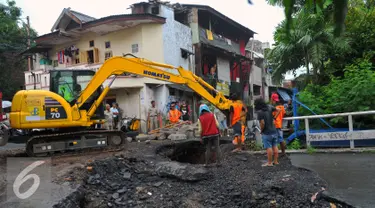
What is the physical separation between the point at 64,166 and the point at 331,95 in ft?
26.1

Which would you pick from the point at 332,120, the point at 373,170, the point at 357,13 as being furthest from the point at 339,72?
the point at 373,170

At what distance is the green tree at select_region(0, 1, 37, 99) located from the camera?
19641 millimetres

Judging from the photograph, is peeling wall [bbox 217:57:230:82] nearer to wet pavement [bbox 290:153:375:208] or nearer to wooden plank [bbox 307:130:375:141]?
wooden plank [bbox 307:130:375:141]

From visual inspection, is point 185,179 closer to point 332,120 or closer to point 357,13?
point 332,120

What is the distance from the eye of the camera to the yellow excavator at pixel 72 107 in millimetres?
8523

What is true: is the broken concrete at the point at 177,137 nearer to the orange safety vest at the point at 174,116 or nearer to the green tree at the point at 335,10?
the orange safety vest at the point at 174,116

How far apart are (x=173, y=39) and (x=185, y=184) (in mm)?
13354

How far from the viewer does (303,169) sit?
253 inches

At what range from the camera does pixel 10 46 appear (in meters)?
19.9

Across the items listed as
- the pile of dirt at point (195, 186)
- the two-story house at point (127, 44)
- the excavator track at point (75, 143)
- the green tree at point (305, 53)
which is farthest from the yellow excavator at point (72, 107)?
the two-story house at point (127, 44)

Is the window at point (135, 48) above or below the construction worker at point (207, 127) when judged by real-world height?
above

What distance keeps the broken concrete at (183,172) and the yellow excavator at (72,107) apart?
9.63ft

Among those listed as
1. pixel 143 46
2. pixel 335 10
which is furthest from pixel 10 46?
pixel 335 10

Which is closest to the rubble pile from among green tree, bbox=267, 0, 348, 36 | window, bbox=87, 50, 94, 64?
window, bbox=87, 50, 94, 64
